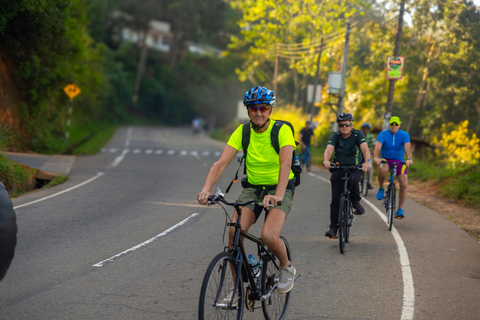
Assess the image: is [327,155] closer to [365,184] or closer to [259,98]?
[259,98]

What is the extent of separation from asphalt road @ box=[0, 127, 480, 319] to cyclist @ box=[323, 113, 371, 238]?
0.58 metres

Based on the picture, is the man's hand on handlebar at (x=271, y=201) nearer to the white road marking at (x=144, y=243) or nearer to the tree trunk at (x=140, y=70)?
the white road marking at (x=144, y=243)

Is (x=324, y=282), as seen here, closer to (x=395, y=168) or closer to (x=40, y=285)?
(x=40, y=285)

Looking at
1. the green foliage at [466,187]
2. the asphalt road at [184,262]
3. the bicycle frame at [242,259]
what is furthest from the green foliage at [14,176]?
the green foliage at [466,187]

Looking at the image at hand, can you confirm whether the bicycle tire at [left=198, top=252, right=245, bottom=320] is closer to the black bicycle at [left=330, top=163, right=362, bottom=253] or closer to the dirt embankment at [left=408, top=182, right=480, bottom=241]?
the black bicycle at [left=330, top=163, right=362, bottom=253]

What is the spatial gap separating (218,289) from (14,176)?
1102 cm

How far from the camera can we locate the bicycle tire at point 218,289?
13.2 ft

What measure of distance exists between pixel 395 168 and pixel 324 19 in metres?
24.1

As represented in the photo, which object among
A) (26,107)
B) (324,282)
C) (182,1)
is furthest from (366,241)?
(182,1)

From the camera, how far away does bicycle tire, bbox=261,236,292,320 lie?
193 inches

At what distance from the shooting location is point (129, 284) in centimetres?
602

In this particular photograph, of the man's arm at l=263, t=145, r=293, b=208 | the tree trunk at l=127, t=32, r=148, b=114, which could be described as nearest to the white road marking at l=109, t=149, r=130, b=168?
the man's arm at l=263, t=145, r=293, b=208

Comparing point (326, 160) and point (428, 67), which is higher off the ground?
point (428, 67)

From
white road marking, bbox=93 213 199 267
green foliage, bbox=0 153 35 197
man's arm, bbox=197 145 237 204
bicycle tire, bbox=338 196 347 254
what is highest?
man's arm, bbox=197 145 237 204
